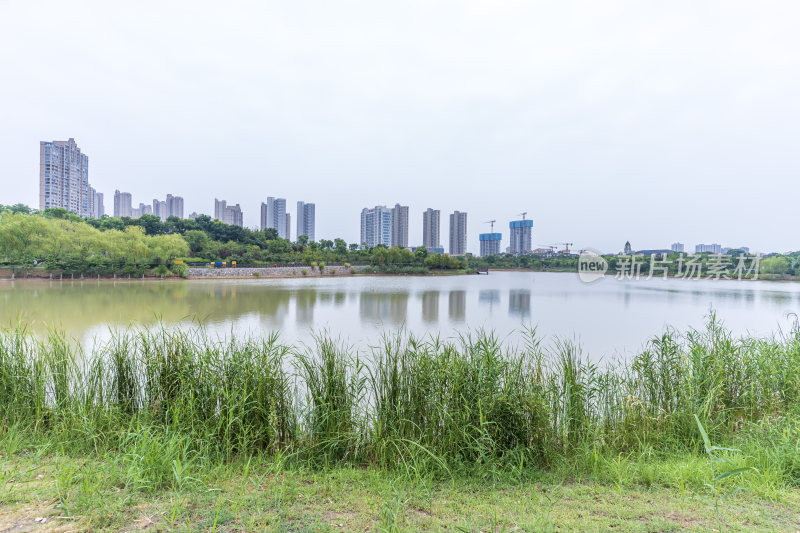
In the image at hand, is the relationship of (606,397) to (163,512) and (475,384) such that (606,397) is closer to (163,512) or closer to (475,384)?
(475,384)

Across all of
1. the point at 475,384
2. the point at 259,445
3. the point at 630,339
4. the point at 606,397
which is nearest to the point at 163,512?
the point at 259,445

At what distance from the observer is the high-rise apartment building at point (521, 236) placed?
317 ft

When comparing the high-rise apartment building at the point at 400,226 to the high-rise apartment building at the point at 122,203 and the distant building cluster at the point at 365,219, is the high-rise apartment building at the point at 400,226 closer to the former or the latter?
the distant building cluster at the point at 365,219

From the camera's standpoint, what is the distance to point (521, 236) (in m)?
98.0

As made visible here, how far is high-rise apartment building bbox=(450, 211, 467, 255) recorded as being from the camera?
97.9 m

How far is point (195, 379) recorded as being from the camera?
3.11 m

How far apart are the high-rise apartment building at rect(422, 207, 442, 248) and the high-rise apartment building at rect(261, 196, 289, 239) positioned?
110 ft

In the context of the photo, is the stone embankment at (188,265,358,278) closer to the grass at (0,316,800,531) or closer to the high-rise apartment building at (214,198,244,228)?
the grass at (0,316,800,531)

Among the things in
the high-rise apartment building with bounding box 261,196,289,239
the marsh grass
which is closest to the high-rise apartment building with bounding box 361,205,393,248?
the high-rise apartment building with bounding box 261,196,289,239

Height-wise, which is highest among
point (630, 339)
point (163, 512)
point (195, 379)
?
point (195, 379)

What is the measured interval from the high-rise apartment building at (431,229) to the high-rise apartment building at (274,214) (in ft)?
110

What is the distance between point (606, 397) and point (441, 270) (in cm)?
4957

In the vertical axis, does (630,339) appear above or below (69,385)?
below

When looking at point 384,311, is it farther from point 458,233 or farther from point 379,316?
point 458,233
